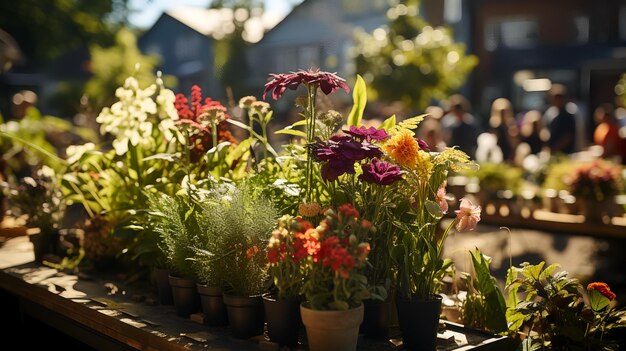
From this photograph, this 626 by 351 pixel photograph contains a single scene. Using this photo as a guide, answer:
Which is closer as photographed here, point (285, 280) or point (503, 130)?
point (285, 280)

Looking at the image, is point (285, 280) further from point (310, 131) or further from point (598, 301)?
point (598, 301)

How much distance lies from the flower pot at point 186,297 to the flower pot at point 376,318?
1.66 ft

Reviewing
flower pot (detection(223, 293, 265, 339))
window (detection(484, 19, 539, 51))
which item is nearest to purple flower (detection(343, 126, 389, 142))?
flower pot (detection(223, 293, 265, 339))

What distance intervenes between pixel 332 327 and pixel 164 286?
2.73 feet

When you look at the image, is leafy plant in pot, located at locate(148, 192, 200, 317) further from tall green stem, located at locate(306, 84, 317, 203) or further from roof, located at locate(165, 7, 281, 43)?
roof, located at locate(165, 7, 281, 43)

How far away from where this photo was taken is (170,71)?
35.4 meters

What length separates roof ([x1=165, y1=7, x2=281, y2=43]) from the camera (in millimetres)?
27594

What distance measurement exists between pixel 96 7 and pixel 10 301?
74.5 ft

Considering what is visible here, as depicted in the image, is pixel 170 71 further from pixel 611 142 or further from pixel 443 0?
pixel 611 142

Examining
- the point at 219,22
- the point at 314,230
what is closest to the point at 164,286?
the point at 314,230

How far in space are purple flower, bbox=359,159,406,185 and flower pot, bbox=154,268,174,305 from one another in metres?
0.79

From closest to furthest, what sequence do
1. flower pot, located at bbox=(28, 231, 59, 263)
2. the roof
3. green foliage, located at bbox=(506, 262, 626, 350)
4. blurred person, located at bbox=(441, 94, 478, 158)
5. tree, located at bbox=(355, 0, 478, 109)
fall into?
green foliage, located at bbox=(506, 262, 626, 350) → flower pot, located at bbox=(28, 231, 59, 263) → blurred person, located at bbox=(441, 94, 478, 158) → tree, located at bbox=(355, 0, 478, 109) → the roof

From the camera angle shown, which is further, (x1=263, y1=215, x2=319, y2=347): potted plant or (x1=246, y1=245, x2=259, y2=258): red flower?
(x1=246, y1=245, x2=259, y2=258): red flower

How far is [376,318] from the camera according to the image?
1948 mm
